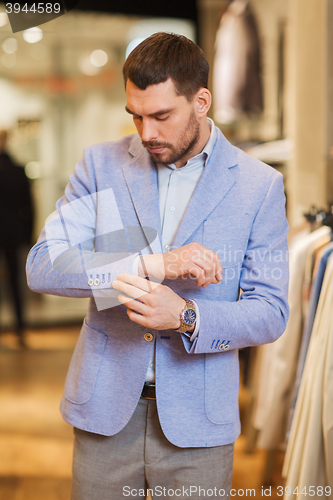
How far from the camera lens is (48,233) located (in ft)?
3.83

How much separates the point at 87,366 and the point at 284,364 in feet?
3.42

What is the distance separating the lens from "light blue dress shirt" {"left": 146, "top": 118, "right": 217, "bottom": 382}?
1186 millimetres

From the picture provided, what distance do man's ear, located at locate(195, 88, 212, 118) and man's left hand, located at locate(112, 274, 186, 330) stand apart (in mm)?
426

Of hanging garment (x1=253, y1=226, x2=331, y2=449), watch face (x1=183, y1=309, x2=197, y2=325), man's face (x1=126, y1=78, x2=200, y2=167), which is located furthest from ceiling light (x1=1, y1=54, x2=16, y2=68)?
watch face (x1=183, y1=309, x2=197, y2=325)

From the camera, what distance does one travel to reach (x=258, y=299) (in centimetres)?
111

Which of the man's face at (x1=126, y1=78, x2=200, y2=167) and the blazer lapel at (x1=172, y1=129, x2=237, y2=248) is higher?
the man's face at (x1=126, y1=78, x2=200, y2=167)

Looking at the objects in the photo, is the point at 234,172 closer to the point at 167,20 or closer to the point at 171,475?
the point at 171,475

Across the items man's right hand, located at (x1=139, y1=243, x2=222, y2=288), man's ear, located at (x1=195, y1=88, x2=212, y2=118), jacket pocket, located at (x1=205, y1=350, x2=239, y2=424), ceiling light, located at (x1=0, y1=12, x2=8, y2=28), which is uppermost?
ceiling light, located at (x1=0, y1=12, x2=8, y2=28)

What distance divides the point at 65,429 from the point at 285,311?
87.6 inches

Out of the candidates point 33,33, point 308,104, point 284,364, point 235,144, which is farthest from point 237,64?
point 284,364

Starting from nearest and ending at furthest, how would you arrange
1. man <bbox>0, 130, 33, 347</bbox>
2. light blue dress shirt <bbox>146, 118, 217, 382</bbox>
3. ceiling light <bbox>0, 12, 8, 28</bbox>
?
A: light blue dress shirt <bbox>146, 118, 217, 382</bbox>, ceiling light <bbox>0, 12, 8, 28</bbox>, man <bbox>0, 130, 33, 347</bbox>

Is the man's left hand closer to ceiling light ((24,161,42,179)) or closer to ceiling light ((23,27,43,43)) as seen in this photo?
ceiling light ((23,27,43,43))

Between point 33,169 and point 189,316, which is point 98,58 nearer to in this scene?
point 33,169

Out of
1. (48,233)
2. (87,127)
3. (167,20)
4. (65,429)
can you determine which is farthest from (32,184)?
(48,233)
